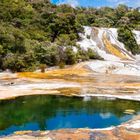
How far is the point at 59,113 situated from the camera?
3678cm

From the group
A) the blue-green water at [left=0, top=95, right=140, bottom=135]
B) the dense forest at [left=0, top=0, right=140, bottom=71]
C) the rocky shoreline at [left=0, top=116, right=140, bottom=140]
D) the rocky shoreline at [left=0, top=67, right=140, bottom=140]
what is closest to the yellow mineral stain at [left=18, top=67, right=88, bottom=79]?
the rocky shoreline at [left=0, top=67, right=140, bottom=140]

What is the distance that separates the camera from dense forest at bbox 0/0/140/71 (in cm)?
6506

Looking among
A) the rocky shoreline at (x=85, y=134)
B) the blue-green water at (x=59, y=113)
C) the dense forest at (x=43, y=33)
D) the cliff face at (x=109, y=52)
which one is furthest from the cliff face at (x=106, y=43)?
the rocky shoreline at (x=85, y=134)

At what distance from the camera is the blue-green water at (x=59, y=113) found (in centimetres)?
3238

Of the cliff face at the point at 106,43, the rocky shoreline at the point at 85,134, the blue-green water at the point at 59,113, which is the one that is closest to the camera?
the rocky shoreline at the point at 85,134

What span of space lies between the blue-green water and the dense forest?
22.1 metres

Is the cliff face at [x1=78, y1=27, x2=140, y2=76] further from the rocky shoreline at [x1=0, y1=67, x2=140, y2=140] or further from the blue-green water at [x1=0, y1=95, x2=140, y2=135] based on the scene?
the blue-green water at [x1=0, y1=95, x2=140, y2=135]

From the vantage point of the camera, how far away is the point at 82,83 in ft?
172

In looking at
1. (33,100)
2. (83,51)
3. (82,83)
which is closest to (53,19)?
(83,51)

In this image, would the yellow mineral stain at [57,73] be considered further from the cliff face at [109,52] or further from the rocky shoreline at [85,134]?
the rocky shoreline at [85,134]

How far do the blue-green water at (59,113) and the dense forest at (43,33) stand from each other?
72.6ft

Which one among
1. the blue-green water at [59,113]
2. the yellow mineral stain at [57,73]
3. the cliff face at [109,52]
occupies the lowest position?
the blue-green water at [59,113]

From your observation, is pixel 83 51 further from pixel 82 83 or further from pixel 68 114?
pixel 68 114

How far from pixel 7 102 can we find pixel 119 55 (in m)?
43.6
